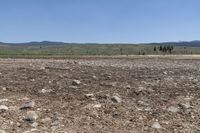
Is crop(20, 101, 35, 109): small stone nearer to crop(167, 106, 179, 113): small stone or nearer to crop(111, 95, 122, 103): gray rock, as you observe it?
crop(111, 95, 122, 103): gray rock

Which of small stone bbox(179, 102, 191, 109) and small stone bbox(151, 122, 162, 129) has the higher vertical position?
small stone bbox(179, 102, 191, 109)

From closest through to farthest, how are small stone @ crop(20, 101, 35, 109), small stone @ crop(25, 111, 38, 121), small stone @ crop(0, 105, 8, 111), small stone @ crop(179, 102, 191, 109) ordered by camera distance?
1. small stone @ crop(25, 111, 38, 121)
2. small stone @ crop(0, 105, 8, 111)
3. small stone @ crop(20, 101, 35, 109)
4. small stone @ crop(179, 102, 191, 109)

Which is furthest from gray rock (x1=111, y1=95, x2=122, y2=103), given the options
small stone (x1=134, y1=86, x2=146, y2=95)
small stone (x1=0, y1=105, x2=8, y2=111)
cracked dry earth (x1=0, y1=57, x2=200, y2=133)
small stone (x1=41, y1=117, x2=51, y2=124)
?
small stone (x1=0, y1=105, x2=8, y2=111)

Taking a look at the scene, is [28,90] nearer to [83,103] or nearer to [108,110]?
[83,103]

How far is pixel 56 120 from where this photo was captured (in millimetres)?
7520

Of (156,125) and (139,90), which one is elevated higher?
(139,90)

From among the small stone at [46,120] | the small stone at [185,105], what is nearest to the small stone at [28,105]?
the small stone at [46,120]

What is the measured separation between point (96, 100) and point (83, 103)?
365mm

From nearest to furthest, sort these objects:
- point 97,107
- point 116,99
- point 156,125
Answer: point 156,125 < point 97,107 < point 116,99

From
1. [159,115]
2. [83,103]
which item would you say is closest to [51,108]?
[83,103]

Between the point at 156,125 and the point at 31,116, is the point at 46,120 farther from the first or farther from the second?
the point at 156,125

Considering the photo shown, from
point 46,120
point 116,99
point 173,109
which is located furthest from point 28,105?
point 173,109

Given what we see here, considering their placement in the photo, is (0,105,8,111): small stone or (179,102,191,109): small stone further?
(179,102,191,109): small stone

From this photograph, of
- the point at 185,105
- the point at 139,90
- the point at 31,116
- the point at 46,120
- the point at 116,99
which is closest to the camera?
the point at 46,120
